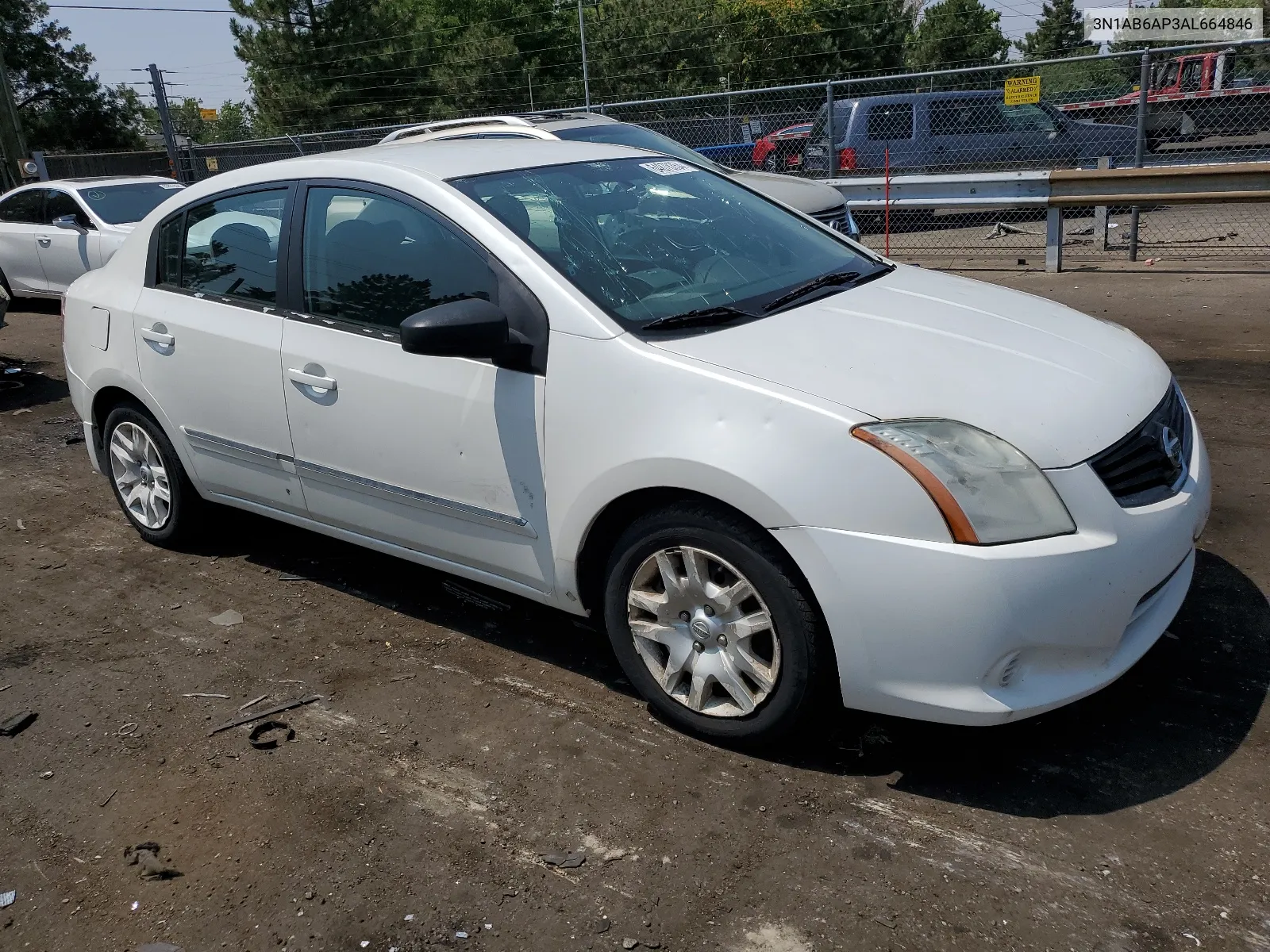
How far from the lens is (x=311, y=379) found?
388 centimetres

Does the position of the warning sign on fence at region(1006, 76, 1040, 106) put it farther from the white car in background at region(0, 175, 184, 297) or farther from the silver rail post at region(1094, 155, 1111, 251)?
the white car in background at region(0, 175, 184, 297)

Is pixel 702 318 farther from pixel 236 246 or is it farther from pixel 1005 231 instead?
pixel 1005 231

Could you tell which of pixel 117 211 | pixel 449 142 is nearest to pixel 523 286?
pixel 449 142

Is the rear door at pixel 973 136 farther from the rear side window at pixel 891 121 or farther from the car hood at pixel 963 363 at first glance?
the car hood at pixel 963 363

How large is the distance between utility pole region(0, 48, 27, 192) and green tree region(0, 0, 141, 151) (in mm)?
24247

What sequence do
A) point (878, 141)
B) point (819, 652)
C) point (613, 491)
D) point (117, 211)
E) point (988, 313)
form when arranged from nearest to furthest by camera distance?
point (819, 652), point (613, 491), point (988, 313), point (117, 211), point (878, 141)

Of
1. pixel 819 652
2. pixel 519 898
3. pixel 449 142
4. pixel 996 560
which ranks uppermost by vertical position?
pixel 449 142

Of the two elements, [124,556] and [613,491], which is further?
[124,556]

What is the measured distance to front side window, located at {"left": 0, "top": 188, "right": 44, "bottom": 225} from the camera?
11867 mm

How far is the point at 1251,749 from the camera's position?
3027mm

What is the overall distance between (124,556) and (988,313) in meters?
3.95

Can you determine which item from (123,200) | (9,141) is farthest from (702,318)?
(9,141)

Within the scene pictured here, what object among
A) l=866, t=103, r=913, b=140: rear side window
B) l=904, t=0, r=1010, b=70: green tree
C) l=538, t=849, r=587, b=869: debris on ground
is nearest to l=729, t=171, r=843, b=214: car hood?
l=866, t=103, r=913, b=140: rear side window

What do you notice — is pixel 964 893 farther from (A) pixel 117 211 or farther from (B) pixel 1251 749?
(A) pixel 117 211
